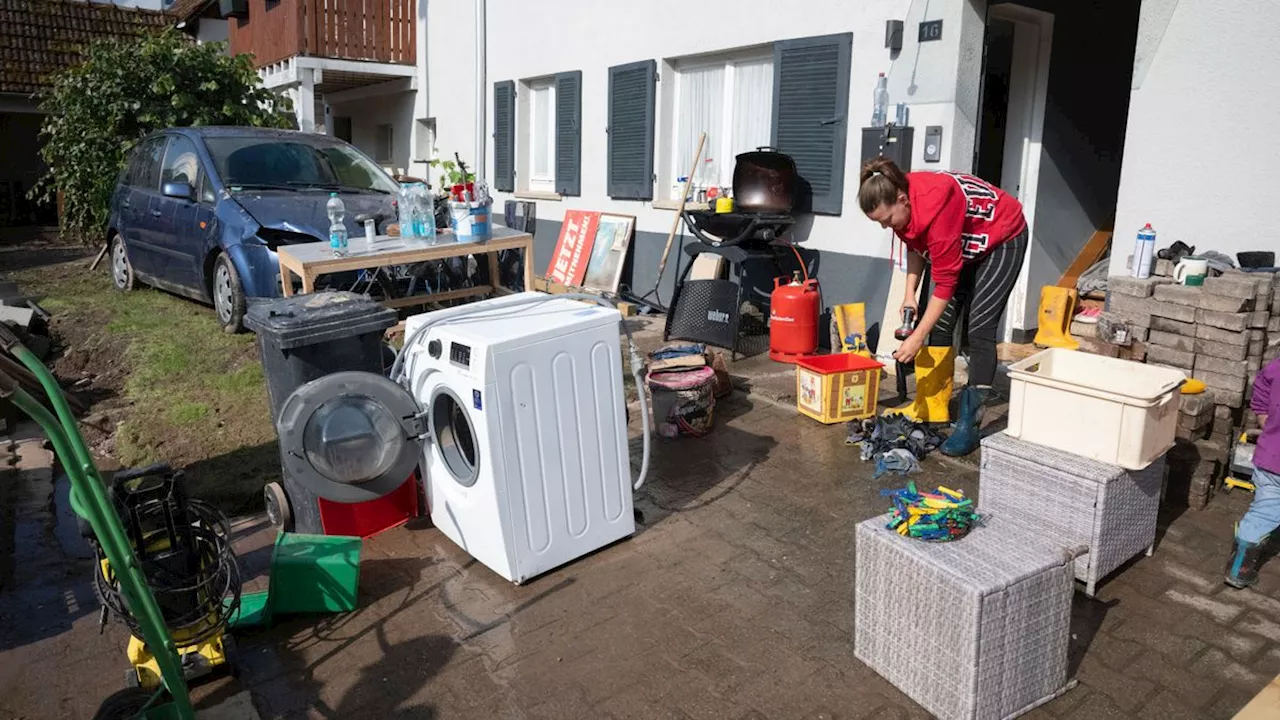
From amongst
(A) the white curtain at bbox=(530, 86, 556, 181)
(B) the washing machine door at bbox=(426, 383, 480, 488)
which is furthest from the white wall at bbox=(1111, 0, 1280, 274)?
(A) the white curtain at bbox=(530, 86, 556, 181)

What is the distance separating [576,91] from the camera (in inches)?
379

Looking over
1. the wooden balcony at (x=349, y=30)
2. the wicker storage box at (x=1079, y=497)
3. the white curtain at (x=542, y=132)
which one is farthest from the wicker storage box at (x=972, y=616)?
the wooden balcony at (x=349, y=30)

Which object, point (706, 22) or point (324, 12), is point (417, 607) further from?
point (324, 12)

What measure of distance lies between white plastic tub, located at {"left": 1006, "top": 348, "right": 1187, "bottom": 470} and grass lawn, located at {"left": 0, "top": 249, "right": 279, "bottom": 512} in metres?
3.59

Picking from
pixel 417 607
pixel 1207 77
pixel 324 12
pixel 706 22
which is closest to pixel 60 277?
pixel 324 12

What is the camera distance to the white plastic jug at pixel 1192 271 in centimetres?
446

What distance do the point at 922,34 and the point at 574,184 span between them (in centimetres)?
456

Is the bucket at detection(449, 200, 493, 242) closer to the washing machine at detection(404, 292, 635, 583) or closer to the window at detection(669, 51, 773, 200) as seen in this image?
the window at detection(669, 51, 773, 200)

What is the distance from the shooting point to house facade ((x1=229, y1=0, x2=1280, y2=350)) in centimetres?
493

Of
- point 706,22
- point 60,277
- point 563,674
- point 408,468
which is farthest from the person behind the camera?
point 60,277

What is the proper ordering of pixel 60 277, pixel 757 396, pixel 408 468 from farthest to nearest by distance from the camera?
pixel 60 277 → pixel 757 396 → pixel 408 468

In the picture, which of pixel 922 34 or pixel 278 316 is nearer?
pixel 278 316

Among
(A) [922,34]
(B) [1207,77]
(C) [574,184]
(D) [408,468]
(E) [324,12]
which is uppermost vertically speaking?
(E) [324,12]

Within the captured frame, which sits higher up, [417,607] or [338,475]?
[338,475]
